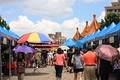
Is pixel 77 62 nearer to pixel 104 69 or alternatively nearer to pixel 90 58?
pixel 90 58

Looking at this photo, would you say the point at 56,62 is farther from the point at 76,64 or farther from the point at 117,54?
the point at 117,54

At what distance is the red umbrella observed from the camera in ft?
38.8

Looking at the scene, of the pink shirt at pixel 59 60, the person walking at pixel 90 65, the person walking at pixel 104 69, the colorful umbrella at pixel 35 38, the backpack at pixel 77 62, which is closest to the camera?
the person walking at pixel 104 69

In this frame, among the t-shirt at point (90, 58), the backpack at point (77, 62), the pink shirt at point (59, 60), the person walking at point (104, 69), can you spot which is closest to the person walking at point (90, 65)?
the t-shirt at point (90, 58)

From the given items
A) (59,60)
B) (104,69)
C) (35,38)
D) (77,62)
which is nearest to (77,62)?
(77,62)

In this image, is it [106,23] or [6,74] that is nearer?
[6,74]

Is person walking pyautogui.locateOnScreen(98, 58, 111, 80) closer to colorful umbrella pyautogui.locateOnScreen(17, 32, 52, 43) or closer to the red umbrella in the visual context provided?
the red umbrella

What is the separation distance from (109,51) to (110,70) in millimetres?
729

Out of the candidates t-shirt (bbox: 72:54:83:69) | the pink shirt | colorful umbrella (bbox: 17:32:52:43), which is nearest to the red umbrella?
t-shirt (bbox: 72:54:83:69)

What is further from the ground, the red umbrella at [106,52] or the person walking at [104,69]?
the red umbrella at [106,52]

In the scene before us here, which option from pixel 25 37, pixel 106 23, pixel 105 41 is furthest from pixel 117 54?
pixel 106 23

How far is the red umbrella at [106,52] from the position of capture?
11827 millimetres

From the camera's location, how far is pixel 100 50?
40.9 ft

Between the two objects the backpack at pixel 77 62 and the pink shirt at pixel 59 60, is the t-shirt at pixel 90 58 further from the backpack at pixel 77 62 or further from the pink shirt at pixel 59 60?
the pink shirt at pixel 59 60
